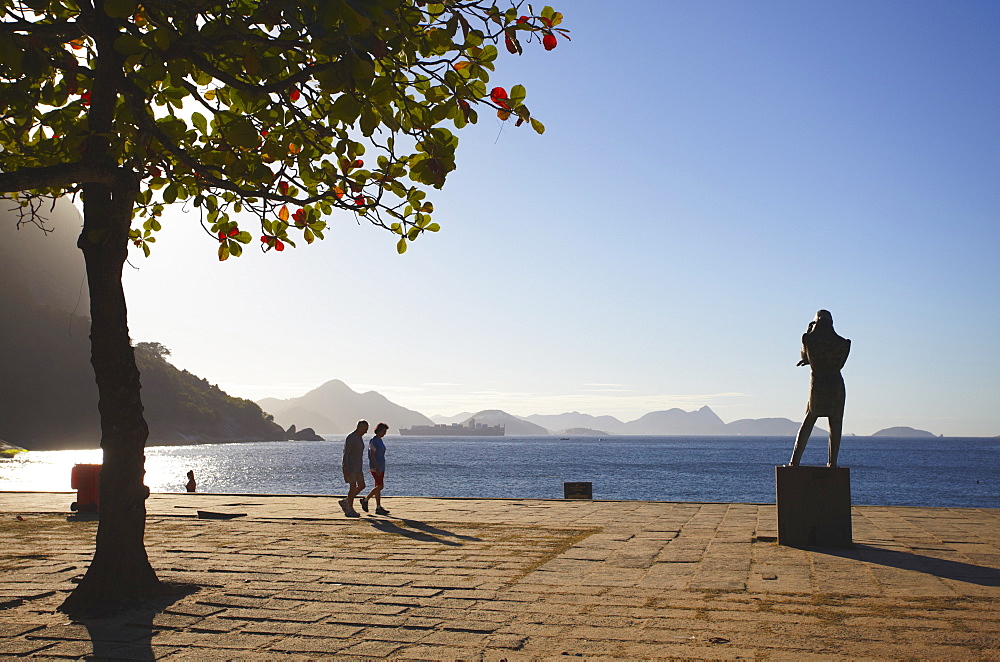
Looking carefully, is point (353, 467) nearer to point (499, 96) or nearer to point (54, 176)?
point (54, 176)

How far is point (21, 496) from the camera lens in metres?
17.0

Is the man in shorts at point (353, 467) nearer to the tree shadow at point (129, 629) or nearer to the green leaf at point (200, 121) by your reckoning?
the tree shadow at point (129, 629)

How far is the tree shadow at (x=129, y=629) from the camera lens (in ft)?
16.1

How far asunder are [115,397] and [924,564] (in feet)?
25.1

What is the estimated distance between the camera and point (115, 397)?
6.49 meters

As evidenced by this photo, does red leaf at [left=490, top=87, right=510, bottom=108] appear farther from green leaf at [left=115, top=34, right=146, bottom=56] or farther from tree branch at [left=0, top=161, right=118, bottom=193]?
tree branch at [left=0, top=161, right=118, bottom=193]

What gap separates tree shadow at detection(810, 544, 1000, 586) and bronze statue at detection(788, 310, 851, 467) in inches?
45.1

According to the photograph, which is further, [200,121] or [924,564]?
[924,564]

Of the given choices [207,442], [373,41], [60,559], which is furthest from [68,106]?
[207,442]

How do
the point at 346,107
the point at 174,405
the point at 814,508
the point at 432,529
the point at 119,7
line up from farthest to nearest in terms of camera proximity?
1. the point at 174,405
2. the point at 432,529
3. the point at 814,508
4. the point at 346,107
5. the point at 119,7

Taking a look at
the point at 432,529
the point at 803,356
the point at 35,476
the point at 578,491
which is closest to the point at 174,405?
the point at 35,476

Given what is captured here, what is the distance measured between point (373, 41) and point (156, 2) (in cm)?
199

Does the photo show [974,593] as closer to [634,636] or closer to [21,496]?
[634,636]

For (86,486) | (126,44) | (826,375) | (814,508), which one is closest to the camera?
(126,44)
